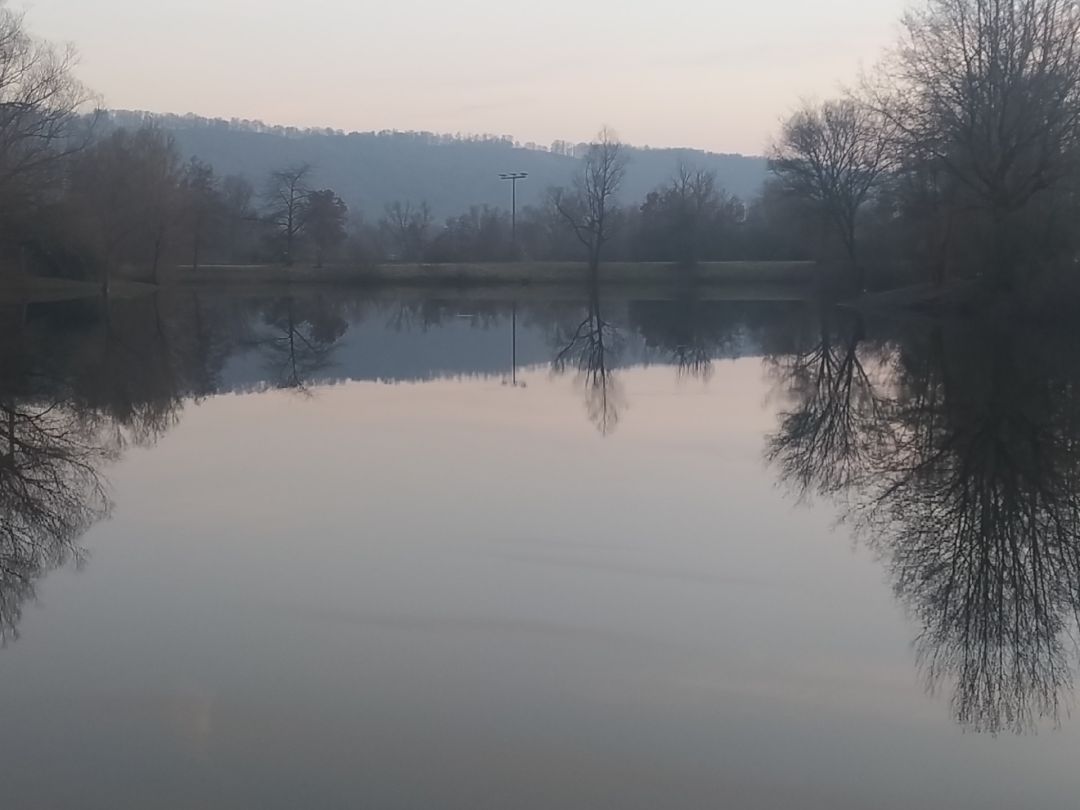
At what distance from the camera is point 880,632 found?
7.56 metres

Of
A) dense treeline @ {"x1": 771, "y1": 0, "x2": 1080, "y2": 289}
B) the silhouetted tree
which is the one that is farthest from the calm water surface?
the silhouetted tree

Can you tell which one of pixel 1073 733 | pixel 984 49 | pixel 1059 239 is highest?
pixel 984 49

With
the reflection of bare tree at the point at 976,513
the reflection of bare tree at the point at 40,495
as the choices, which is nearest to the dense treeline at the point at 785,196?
the reflection of bare tree at the point at 976,513

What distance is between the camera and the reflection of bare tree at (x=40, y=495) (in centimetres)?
878

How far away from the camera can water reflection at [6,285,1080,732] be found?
7855mm

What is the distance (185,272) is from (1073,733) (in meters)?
68.3

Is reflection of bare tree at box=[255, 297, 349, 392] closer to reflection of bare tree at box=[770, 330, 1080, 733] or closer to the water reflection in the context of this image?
the water reflection

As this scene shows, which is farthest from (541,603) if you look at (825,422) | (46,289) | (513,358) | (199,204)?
(199,204)

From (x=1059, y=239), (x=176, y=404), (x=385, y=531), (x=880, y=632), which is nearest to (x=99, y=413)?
(x=176, y=404)

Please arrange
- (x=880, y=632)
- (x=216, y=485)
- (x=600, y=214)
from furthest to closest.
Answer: (x=600, y=214) → (x=216, y=485) → (x=880, y=632)

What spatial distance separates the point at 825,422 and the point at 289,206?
246 feet

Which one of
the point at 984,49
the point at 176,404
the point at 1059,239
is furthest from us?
the point at 984,49

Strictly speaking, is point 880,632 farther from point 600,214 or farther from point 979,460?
point 600,214

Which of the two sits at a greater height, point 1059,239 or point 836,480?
point 1059,239
